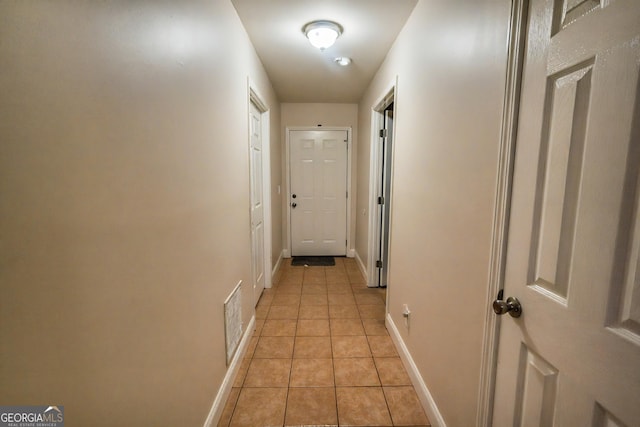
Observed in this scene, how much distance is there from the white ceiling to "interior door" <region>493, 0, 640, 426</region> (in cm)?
135

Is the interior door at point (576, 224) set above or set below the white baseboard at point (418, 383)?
above

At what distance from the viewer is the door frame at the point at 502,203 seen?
2.88 ft

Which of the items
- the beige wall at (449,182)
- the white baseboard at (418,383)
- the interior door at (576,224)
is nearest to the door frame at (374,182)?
the beige wall at (449,182)

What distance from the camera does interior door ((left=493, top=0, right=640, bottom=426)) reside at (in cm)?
58

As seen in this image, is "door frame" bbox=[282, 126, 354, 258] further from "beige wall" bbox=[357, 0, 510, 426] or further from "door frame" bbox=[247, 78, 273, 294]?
"beige wall" bbox=[357, 0, 510, 426]

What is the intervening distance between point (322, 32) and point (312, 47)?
0.39 m

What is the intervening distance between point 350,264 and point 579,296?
141 inches

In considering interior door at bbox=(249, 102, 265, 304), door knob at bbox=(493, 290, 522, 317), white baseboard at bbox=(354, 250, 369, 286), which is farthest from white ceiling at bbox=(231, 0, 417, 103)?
white baseboard at bbox=(354, 250, 369, 286)

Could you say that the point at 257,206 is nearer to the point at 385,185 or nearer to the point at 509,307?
the point at 385,185

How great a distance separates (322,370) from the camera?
1933 mm

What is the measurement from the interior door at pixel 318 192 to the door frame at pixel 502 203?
3.45m

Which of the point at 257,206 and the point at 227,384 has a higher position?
the point at 257,206

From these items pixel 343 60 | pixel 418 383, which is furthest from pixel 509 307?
pixel 343 60

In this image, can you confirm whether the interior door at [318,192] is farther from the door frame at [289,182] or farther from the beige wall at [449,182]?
the beige wall at [449,182]
